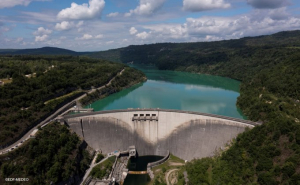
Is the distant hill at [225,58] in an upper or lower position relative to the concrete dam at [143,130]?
upper

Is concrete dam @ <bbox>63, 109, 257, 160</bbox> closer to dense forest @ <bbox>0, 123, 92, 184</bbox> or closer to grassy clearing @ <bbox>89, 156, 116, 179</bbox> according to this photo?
dense forest @ <bbox>0, 123, 92, 184</bbox>

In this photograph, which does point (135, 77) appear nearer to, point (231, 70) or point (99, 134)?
point (231, 70)

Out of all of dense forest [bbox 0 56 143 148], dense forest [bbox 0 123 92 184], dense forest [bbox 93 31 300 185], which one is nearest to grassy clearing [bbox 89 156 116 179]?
dense forest [bbox 0 123 92 184]

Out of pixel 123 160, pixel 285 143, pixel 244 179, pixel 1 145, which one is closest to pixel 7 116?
pixel 1 145

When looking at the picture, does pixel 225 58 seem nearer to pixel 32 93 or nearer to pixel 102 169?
pixel 32 93

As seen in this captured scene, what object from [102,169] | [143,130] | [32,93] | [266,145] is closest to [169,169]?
[143,130]

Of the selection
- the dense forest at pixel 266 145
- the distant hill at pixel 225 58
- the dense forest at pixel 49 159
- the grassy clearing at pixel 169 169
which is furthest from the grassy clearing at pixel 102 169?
the distant hill at pixel 225 58

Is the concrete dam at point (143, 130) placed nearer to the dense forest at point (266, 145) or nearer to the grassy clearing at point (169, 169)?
the grassy clearing at point (169, 169)
